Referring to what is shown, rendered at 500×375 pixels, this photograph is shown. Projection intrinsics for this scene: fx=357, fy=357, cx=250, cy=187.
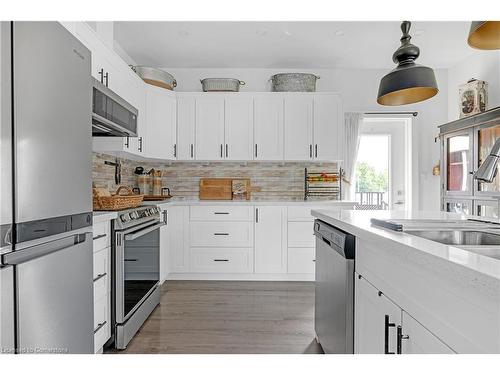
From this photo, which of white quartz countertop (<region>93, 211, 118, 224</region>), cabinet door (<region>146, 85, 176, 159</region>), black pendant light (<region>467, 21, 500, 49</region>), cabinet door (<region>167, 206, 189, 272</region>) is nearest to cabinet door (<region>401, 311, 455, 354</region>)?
black pendant light (<region>467, 21, 500, 49</region>)

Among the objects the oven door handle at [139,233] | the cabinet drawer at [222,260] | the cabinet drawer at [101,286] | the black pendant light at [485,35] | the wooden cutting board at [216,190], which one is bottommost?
the cabinet drawer at [222,260]

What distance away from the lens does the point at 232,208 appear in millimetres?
4109

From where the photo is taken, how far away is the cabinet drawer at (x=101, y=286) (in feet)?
6.79

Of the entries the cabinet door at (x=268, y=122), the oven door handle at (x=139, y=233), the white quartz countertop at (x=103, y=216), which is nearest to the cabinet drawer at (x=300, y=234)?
the cabinet door at (x=268, y=122)

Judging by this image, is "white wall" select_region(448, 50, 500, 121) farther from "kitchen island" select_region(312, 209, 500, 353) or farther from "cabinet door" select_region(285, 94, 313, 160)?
"kitchen island" select_region(312, 209, 500, 353)

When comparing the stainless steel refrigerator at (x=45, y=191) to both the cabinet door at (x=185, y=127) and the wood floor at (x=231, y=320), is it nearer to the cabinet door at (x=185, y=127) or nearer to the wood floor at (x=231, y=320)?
the wood floor at (x=231, y=320)

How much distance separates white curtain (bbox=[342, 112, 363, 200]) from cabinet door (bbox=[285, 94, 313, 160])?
0.67 m

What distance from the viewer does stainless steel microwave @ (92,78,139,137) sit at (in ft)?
6.51

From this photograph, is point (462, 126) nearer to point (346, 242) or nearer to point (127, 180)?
point (346, 242)

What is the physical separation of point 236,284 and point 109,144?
6.46 feet

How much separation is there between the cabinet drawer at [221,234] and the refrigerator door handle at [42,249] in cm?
255

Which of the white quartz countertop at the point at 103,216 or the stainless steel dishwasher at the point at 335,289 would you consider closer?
the stainless steel dishwasher at the point at 335,289

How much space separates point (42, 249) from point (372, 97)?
4.46 m
